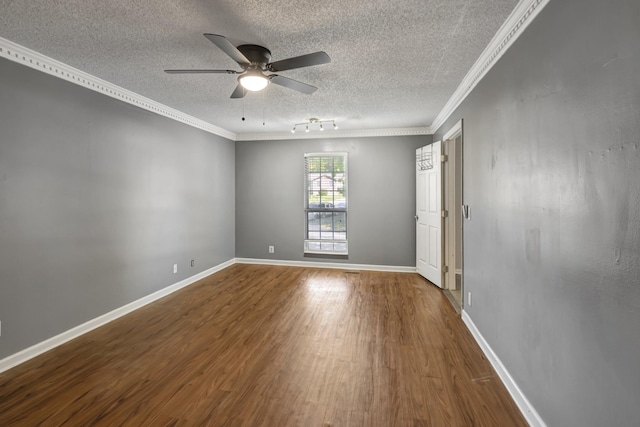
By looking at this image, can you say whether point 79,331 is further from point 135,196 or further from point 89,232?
point 135,196

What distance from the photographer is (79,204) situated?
2908mm

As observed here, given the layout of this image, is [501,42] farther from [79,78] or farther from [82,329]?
[82,329]

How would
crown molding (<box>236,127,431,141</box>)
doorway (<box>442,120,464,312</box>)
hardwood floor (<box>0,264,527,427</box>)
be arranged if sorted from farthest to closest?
crown molding (<box>236,127,431,141</box>)
doorway (<box>442,120,464,312</box>)
hardwood floor (<box>0,264,527,427</box>)

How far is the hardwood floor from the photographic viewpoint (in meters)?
1.83

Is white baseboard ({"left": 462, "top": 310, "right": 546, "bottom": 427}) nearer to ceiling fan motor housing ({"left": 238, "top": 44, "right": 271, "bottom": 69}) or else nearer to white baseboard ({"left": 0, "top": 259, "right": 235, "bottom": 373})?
ceiling fan motor housing ({"left": 238, "top": 44, "right": 271, "bottom": 69})

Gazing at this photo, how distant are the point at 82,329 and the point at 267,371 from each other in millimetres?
2075

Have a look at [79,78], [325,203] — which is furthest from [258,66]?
[325,203]

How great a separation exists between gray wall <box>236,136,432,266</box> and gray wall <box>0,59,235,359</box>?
1.51m

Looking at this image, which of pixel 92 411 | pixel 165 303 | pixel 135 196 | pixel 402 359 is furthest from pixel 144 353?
pixel 402 359

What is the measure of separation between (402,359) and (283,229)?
377 centimetres

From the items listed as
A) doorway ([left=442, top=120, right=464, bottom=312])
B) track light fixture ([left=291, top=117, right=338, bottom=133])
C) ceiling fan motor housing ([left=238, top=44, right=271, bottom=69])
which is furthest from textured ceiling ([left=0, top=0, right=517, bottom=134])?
track light fixture ([left=291, top=117, right=338, bottom=133])

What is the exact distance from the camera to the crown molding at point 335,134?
525cm

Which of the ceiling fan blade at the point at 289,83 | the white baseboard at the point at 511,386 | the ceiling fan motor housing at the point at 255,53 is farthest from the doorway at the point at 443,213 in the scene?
the ceiling fan motor housing at the point at 255,53

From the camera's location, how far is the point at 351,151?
5.52m
